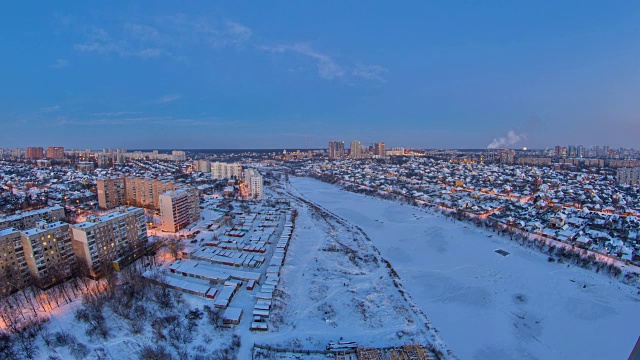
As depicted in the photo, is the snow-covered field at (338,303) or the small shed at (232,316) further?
the small shed at (232,316)

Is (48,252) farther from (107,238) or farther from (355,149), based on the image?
(355,149)

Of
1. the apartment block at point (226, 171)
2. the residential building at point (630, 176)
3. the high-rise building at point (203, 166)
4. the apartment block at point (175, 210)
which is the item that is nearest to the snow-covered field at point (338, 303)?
the apartment block at point (175, 210)

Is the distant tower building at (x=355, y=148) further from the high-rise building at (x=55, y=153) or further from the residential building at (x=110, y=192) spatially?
the residential building at (x=110, y=192)

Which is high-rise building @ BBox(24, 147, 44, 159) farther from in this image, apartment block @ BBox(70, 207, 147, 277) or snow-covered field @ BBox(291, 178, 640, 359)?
snow-covered field @ BBox(291, 178, 640, 359)

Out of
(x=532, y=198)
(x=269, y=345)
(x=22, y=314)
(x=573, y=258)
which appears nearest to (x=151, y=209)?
(x=22, y=314)

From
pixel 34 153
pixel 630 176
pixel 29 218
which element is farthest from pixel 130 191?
pixel 34 153

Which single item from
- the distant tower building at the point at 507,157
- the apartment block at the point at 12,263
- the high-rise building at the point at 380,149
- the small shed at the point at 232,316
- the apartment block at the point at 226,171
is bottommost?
the small shed at the point at 232,316

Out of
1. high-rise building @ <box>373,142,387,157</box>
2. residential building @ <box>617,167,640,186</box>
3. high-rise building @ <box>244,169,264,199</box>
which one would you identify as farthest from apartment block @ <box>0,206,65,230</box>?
high-rise building @ <box>373,142,387,157</box>
